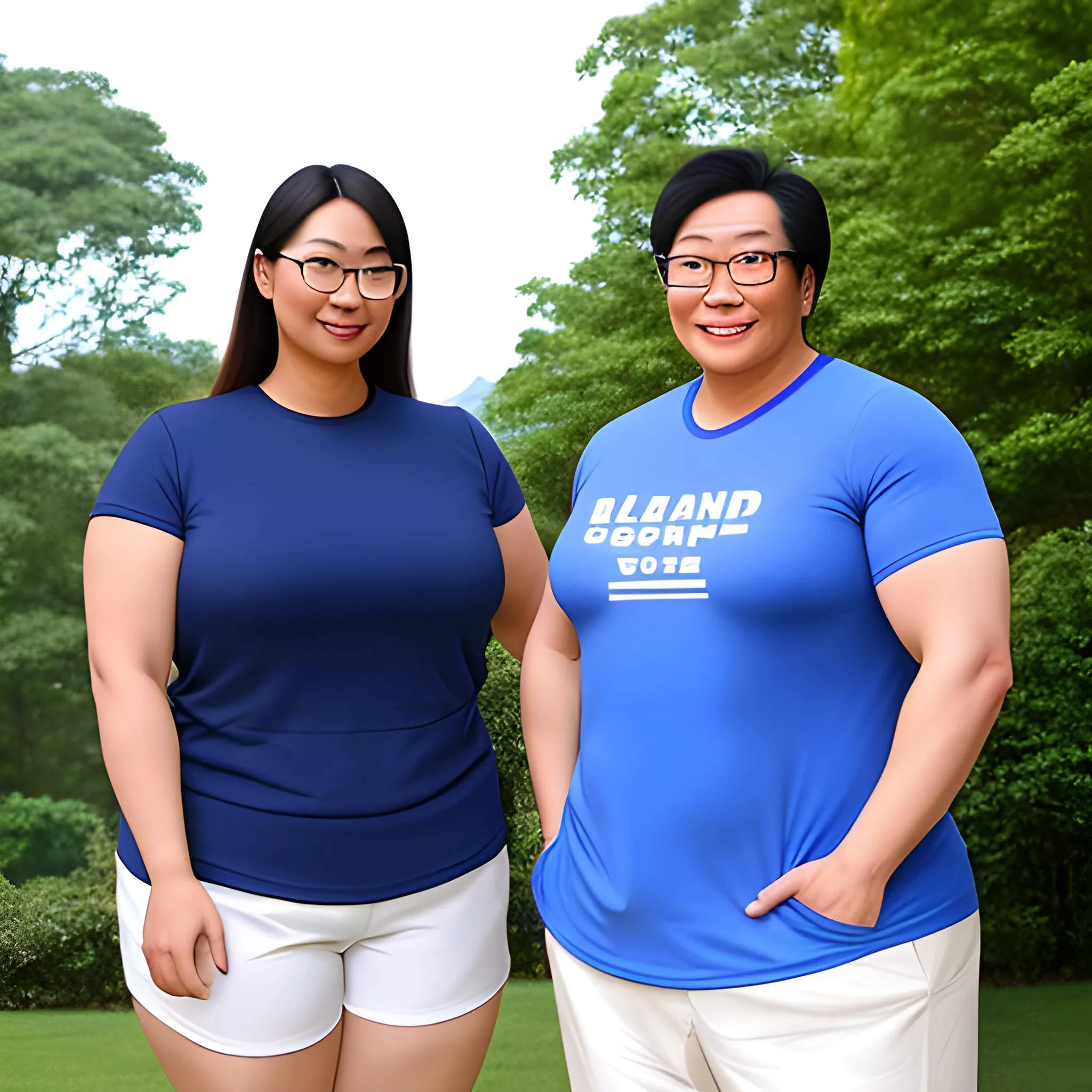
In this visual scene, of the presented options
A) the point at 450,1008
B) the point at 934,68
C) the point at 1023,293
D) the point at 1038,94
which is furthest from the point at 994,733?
the point at 450,1008

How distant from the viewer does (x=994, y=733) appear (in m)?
8.34

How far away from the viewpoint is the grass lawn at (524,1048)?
6.84m

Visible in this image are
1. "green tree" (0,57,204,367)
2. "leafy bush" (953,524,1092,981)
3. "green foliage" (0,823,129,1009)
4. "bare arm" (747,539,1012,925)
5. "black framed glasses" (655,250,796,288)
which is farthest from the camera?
"green tree" (0,57,204,367)

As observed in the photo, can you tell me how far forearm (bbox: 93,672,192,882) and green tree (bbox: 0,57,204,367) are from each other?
9899 millimetres

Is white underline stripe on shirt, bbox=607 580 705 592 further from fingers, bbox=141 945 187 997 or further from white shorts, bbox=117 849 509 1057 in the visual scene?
fingers, bbox=141 945 187 997

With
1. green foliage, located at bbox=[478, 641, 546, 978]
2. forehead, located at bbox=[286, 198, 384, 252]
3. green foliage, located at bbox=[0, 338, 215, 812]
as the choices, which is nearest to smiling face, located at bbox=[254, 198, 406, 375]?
forehead, located at bbox=[286, 198, 384, 252]

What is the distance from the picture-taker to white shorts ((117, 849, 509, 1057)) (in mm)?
2078

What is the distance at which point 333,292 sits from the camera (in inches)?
85.4

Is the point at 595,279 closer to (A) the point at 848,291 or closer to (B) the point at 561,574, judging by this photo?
(A) the point at 848,291

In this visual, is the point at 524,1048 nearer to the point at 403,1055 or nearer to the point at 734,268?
the point at 403,1055

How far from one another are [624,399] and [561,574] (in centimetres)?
842

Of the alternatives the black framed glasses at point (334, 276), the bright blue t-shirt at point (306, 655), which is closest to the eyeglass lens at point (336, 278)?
the black framed glasses at point (334, 276)

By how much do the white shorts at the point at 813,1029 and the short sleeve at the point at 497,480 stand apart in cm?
89

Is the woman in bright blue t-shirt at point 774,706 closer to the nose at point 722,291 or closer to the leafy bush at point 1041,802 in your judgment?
the nose at point 722,291
